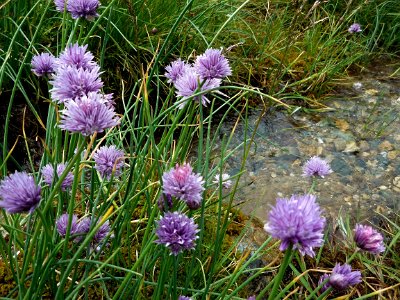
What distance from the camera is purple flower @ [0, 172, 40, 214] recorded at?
66 cm

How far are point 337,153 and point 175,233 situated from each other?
125 cm

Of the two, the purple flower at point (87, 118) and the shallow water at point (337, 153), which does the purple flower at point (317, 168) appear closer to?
the shallow water at point (337, 153)

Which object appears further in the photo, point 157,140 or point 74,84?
point 157,140

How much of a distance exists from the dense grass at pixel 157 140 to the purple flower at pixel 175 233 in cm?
5

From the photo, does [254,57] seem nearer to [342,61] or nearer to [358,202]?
[342,61]

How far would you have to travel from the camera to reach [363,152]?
1.91 m

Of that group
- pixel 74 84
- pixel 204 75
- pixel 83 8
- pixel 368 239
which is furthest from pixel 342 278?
pixel 83 8

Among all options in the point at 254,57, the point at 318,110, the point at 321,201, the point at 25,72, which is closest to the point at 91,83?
the point at 321,201

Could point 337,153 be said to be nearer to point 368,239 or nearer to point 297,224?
point 368,239

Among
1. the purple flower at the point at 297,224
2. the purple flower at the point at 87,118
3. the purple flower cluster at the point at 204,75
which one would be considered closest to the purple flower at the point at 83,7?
the purple flower cluster at the point at 204,75

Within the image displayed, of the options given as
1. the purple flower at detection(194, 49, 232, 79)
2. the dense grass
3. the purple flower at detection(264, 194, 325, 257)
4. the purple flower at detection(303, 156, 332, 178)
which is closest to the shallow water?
the dense grass

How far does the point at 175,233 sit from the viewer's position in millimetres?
774

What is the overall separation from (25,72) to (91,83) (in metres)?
1.17

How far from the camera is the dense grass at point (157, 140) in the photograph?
3.01 feet
